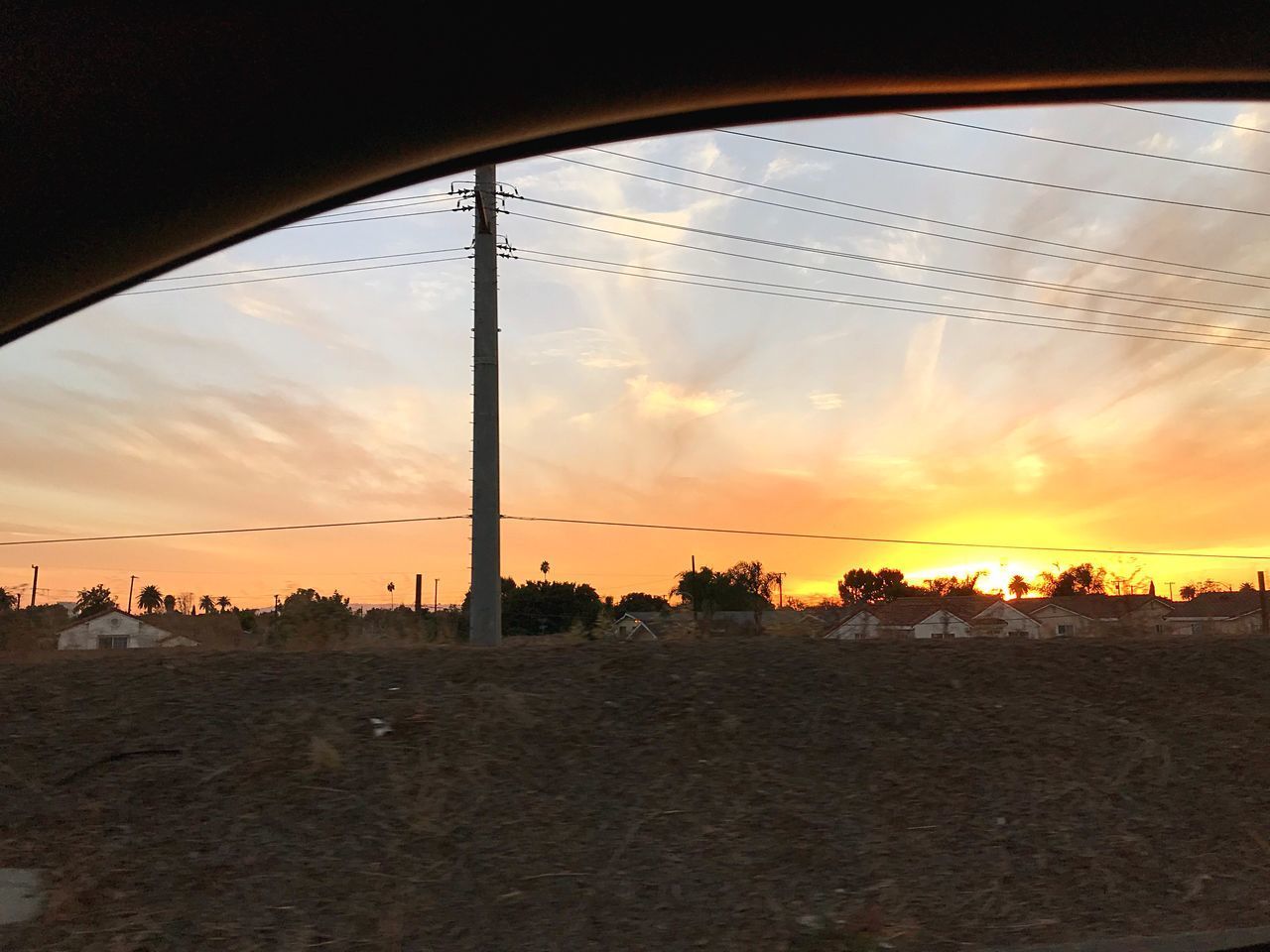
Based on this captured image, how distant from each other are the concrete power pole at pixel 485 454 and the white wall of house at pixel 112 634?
5143 millimetres

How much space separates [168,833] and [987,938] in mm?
4820

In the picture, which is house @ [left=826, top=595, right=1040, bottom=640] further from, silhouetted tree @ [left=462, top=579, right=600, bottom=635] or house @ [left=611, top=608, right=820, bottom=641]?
silhouetted tree @ [left=462, top=579, right=600, bottom=635]

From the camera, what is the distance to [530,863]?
19.1 feet

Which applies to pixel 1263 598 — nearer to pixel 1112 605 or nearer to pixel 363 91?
pixel 1112 605

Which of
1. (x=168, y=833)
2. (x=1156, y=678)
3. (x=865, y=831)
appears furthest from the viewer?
(x=1156, y=678)

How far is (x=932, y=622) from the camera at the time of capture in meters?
17.3

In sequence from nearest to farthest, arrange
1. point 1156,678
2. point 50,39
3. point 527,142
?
point 50,39, point 527,142, point 1156,678

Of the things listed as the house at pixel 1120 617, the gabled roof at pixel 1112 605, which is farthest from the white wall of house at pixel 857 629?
the gabled roof at pixel 1112 605

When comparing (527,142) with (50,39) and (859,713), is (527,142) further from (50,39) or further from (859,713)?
(859,713)

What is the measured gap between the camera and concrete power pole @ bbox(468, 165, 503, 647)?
16734 mm

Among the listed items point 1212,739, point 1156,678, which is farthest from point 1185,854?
point 1156,678

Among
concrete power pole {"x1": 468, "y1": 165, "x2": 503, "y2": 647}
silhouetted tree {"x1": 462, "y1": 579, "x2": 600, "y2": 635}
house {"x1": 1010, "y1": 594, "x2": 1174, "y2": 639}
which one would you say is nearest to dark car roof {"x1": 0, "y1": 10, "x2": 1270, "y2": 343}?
house {"x1": 1010, "y1": 594, "x2": 1174, "y2": 639}

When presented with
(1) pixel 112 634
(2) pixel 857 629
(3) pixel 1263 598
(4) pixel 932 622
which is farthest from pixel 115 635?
(3) pixel 1263 598

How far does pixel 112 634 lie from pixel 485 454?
7.62 m
